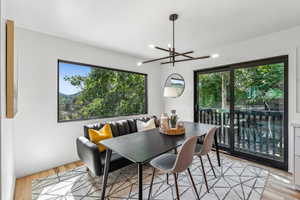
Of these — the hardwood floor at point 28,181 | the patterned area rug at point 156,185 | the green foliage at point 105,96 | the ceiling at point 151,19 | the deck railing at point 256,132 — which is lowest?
the hardwood floor at point 28,181

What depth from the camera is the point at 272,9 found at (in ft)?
6.45

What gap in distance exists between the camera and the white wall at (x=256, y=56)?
2.47m

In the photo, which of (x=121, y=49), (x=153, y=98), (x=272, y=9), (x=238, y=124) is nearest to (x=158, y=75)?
(x=153, y=98)

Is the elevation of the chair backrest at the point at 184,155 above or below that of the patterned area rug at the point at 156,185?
above

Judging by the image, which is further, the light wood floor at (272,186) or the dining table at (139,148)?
the light wood floor at (272,186)

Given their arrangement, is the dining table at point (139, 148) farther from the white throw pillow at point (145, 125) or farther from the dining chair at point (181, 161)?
the white throw pillow at point (145, 125)

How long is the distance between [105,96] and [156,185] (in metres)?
2.23

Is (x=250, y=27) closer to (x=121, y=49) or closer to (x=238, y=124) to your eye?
(x=238, y=124)

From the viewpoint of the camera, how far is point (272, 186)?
2.14 metres

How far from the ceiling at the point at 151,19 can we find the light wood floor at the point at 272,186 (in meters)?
2.37

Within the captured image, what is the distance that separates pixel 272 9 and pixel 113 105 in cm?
336

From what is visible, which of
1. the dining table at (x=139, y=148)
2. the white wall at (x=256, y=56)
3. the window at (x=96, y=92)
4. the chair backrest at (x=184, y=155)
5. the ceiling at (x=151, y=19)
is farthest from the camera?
the window at (x=96, y=92)

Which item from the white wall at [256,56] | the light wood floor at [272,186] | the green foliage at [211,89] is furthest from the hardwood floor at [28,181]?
the green foliage at [211,89]

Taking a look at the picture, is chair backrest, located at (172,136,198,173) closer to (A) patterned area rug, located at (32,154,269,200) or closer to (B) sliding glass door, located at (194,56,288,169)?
(A) patterned area rug, located at (32,154,269,200)
